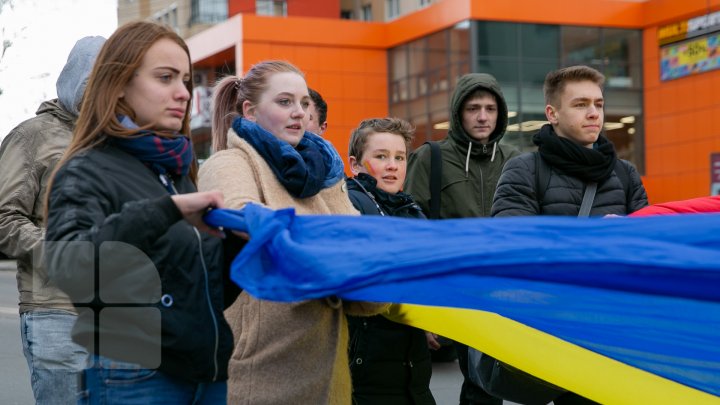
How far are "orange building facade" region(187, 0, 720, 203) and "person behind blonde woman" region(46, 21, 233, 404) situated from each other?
104ft

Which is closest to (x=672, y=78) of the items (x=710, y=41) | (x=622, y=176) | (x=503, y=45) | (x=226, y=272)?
(x=710, y=41)

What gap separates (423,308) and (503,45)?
31090 mm

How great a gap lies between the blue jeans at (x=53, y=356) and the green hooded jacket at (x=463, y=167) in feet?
8.22

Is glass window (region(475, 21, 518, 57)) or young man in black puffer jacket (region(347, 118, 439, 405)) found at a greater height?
glass window (region(475, 21, 518, 57))

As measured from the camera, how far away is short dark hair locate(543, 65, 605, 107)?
16.9ft

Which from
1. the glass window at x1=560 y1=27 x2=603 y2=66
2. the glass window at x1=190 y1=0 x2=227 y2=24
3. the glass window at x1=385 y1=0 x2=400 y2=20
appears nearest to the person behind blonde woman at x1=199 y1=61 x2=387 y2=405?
the glass window at x1=560 y1=27 x2=603 y2=66

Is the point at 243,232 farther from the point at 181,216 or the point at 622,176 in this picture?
the point at 622,176

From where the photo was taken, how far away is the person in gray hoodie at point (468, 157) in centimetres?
606

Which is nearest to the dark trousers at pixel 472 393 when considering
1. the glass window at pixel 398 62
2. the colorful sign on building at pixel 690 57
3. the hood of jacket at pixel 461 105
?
the hood of jacket at pixel 461 105

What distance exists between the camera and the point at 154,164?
3033 millimetres

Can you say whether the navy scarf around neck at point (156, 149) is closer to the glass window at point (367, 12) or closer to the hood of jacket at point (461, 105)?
the hood of jacket at point (461, 105)

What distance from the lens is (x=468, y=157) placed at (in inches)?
242

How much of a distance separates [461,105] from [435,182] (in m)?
0.52

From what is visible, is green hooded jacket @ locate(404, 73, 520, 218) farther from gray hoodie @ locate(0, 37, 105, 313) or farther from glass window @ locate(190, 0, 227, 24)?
glass window @ locate(190, 0, 227, 24)
